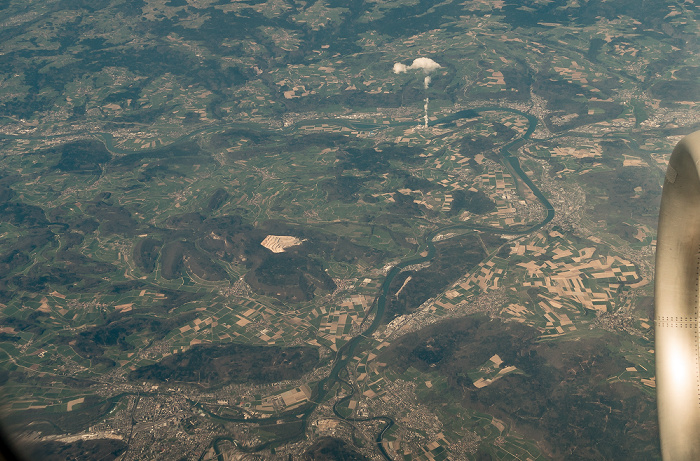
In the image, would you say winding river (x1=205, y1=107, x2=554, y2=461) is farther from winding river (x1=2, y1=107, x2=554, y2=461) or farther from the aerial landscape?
the aerial landscape

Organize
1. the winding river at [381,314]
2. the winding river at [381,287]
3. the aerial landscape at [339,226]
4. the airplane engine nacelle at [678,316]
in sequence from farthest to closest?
the aerial landscape at [339,226]
the winding river at [381,287]
the winding river at [381,314]
the airplane engine nacelle at [678,316]

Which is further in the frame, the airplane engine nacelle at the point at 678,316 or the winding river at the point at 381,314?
the winding river at the point at 381,314

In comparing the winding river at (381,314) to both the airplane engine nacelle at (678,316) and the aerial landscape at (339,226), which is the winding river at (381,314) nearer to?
the aerial landscape at (339,226)

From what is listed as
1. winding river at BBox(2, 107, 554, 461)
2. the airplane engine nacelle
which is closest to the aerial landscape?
winding river at BBox(2, 107, 554, 461)

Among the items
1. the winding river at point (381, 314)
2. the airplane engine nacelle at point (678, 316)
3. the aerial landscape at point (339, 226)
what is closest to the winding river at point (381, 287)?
the winding river at point (381, 314)

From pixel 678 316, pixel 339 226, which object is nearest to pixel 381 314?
pixel 339 226

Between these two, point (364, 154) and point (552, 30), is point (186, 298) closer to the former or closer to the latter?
point (364, 154)

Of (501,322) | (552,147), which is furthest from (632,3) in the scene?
(501,322)

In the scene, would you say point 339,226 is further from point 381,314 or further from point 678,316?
point 678,316
